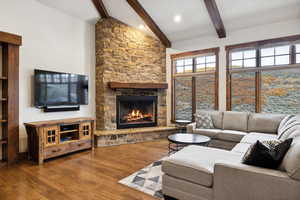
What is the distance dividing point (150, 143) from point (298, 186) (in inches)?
134

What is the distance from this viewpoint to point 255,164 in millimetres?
1689

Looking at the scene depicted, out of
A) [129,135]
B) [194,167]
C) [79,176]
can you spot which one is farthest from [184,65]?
[79,176]

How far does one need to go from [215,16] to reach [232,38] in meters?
0.91

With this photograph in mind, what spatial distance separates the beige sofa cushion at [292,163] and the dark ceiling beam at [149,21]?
164 inches

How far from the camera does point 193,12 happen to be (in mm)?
4305

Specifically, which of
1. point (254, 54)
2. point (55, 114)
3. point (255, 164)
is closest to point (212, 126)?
point (254, 54)

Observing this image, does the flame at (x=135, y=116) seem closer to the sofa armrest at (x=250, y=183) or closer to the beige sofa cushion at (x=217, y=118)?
the beige sofa cushion at (x=217, y=118)

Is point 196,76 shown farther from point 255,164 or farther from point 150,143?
point 255,164

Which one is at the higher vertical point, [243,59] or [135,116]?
[243,59]

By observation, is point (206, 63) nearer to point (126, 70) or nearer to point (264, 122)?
point (264, 122)

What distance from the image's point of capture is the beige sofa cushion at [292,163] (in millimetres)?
1436

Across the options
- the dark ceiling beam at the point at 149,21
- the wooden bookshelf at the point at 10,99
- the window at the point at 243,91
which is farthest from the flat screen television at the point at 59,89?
the window at the point at 243,91

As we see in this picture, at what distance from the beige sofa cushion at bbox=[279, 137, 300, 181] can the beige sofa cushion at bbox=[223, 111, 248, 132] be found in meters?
2.64

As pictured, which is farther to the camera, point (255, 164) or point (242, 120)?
Result: point (242, 120)
